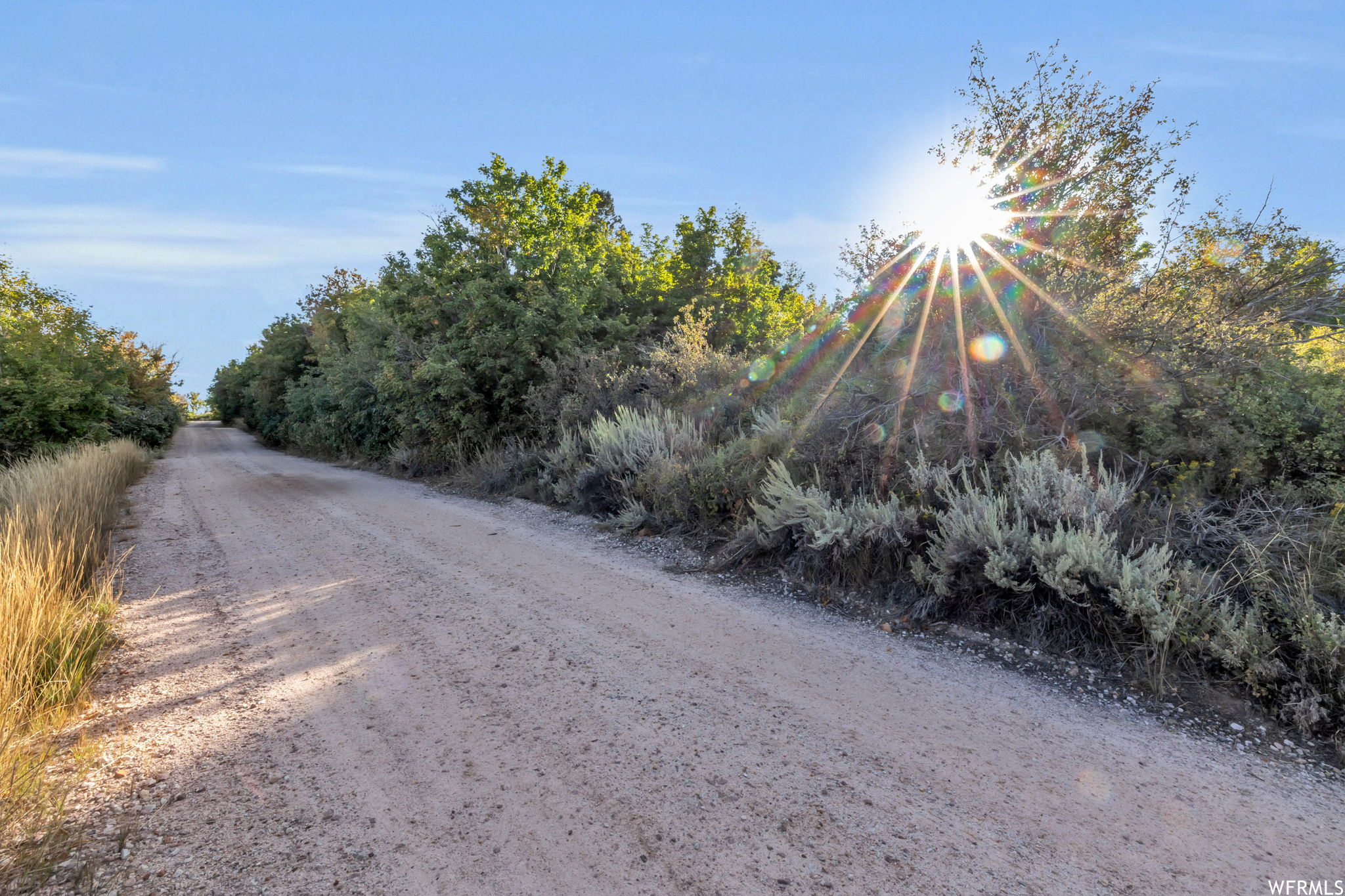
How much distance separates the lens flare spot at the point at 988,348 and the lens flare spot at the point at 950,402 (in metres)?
0.48

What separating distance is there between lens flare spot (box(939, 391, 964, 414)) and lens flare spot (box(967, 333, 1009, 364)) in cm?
48

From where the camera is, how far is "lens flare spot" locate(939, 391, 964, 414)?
6.33 meters

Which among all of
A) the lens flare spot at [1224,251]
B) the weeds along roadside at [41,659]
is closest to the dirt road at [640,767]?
the weeds along roadside at [41,659]

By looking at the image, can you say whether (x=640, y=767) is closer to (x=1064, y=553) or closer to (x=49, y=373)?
(x=1064, y=553)

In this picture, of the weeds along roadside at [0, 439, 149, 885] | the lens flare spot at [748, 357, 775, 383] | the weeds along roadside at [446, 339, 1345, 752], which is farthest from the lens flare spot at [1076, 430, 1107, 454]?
the weeds along roadside at [0, 439, 149, 885]

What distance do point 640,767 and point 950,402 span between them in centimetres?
519

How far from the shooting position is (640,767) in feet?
9.16

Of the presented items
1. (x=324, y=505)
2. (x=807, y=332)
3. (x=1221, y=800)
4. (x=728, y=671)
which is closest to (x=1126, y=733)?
(x=1221, y=800)

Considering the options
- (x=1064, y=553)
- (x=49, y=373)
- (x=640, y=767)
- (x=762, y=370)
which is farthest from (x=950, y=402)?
(x=49, y=373)

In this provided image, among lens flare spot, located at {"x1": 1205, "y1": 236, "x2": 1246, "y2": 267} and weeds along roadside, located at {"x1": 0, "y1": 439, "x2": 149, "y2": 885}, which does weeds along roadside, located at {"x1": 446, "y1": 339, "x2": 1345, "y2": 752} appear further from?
weeds along roadside, located at {"x1": 0, "y1": 439, "x2": 149, "y2": 885}

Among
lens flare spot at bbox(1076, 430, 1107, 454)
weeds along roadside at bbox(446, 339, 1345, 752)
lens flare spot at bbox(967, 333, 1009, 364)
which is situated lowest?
weeds along roadside at bbox(446, 339, 1345, 752)

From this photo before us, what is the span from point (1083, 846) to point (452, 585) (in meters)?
4.79

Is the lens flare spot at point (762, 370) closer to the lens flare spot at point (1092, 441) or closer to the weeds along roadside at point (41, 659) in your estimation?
the lens flare spot at point (1092, 441)

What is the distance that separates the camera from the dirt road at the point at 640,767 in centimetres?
222
